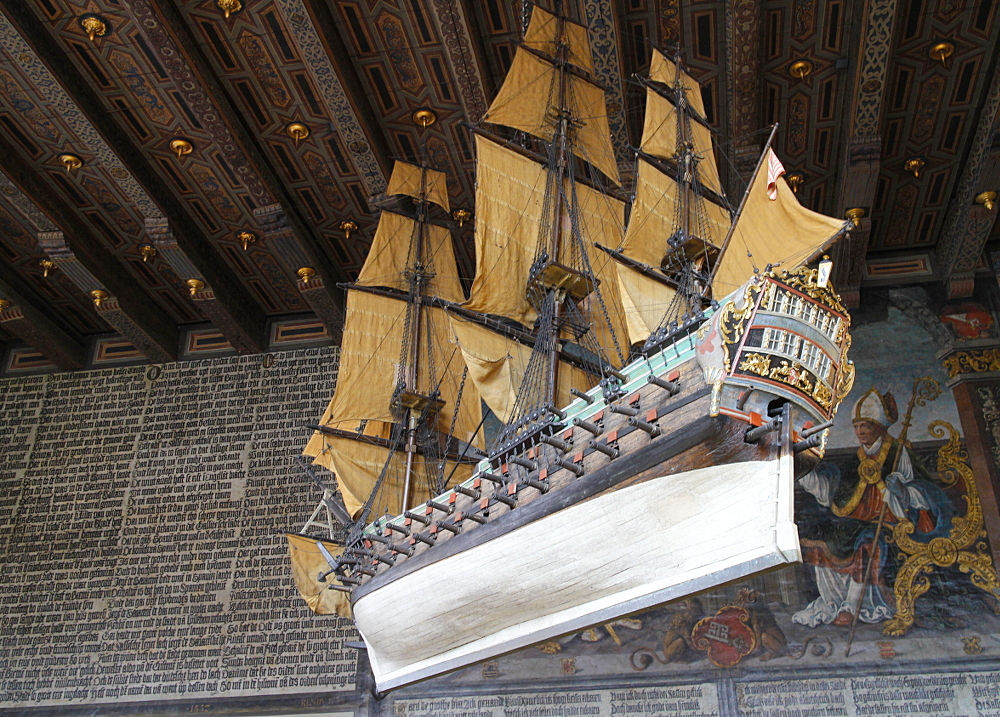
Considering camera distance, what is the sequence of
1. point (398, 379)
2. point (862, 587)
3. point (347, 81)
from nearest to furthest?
point (862, 587)
point (347, 81)
point (398, 379)

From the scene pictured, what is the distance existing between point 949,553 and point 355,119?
8.99 metres

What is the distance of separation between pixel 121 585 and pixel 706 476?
9910 mm

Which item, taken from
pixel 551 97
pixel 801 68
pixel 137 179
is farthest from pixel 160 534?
pixel 801 68

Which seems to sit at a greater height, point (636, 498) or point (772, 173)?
point (772, 173)

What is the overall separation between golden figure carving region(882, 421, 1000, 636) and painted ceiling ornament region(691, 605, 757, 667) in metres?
1.54

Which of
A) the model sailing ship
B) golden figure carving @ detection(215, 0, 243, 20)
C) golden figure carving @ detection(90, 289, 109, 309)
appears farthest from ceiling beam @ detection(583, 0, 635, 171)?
golden figure carving @ detection(90, 289, 109, 309)

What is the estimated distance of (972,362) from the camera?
12133 millimetres

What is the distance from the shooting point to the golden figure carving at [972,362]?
12078 millimetres

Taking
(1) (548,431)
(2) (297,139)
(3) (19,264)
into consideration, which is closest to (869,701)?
(1) (548,431)

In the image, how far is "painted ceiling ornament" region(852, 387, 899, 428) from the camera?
39.2 ft

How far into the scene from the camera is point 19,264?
14.5 meters

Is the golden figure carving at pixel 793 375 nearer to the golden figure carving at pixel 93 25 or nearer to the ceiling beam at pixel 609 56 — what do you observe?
the ceiling beam at pixel 609 56

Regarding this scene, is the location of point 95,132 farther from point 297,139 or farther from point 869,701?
point 869,701

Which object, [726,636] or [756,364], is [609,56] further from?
[726,636]
